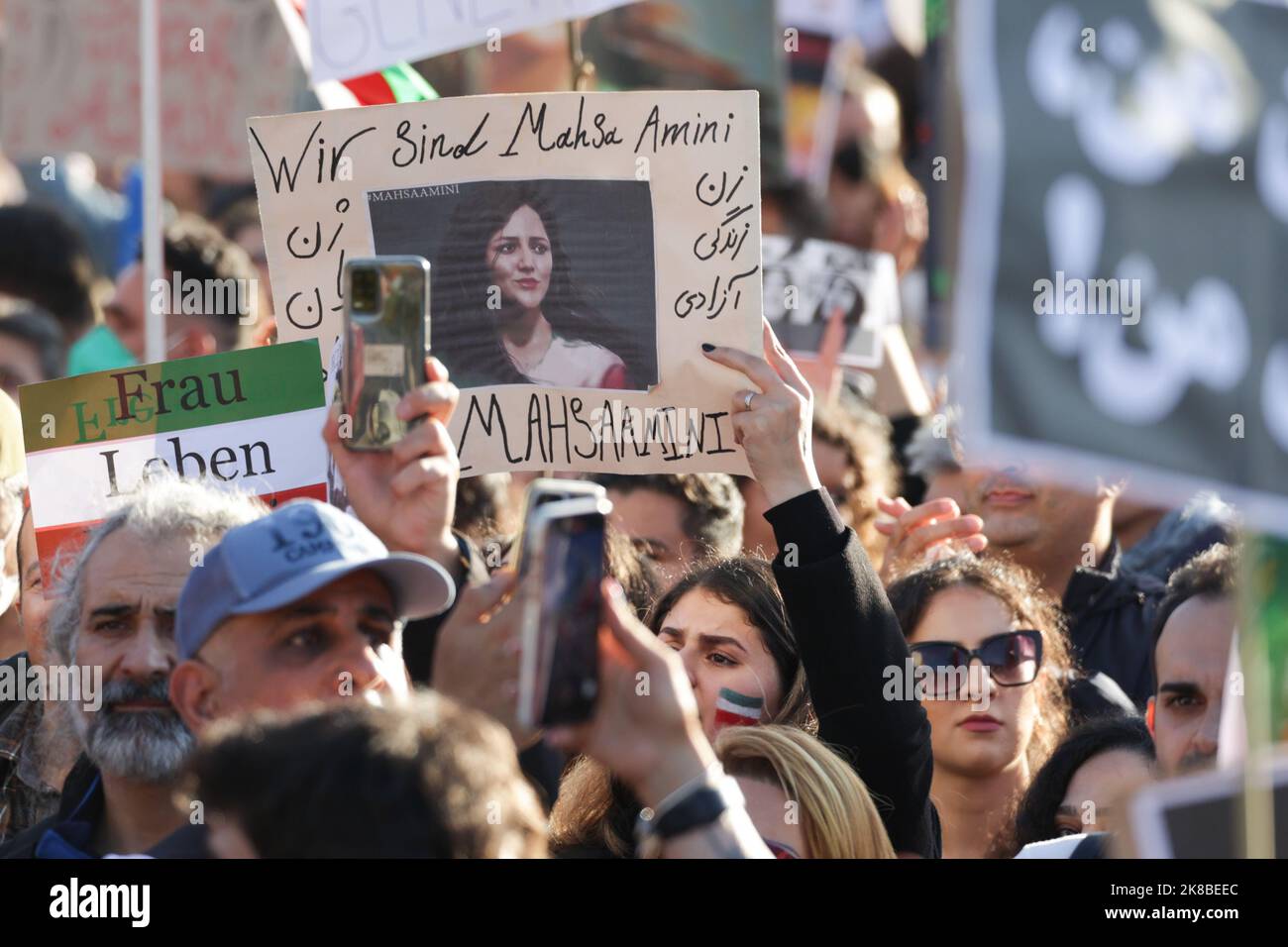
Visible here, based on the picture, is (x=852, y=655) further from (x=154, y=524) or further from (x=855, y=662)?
(x=154, y=524)

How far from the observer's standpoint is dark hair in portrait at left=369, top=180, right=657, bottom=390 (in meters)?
3.64

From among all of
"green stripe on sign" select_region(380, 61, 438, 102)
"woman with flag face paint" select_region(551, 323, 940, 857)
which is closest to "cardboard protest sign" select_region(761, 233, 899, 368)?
"green stripe on sign" select_region(380, 61, 438, 102)

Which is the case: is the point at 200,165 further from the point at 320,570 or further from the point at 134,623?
the point at 320,570

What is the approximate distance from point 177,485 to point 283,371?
0.38 meters

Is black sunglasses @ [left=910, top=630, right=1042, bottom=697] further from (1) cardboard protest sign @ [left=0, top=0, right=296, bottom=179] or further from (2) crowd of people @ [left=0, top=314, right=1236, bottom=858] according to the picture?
(1) cardboard protest sign @ [left=0, top=0, right=296, bottom=179]

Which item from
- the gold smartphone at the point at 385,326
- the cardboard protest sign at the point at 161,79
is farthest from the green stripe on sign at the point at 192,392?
the cardboard protest sign at the point at 161,79

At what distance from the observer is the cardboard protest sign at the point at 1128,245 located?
2834mm

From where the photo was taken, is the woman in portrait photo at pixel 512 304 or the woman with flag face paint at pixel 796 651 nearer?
the woman with flag face paint at pixel 796 651

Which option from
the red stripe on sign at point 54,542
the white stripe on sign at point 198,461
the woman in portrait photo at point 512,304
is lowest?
the red stripe on sign at point 54,542

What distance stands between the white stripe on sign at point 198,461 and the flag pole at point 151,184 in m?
0.77

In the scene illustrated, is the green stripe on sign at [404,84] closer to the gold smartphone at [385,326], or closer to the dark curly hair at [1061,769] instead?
the gold smartphone at [385,326]

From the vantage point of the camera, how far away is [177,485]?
3309 millimetres

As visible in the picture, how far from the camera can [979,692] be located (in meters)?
3.67

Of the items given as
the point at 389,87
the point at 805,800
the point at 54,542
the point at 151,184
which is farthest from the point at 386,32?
the point at 805,800
